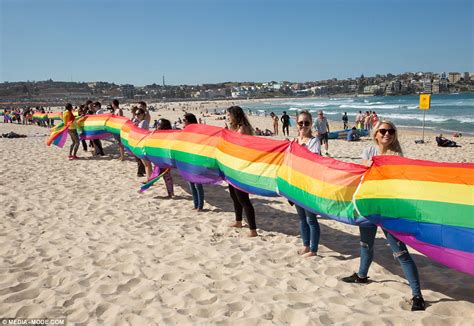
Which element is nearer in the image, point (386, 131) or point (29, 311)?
point (29, 311)

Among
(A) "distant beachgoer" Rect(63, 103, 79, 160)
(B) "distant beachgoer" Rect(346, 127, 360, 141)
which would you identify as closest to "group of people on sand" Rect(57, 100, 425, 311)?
(A) "distant beachgoer" Rect(63, 103, 79, 160)

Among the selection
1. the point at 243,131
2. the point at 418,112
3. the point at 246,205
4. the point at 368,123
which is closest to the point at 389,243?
the point at 246,205

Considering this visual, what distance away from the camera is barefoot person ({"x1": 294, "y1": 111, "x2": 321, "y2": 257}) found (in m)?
4.62

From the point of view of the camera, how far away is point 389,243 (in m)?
3.58

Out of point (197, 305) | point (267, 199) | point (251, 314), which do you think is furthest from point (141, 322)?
point (267, 199)

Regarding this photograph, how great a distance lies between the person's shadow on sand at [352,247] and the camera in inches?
152

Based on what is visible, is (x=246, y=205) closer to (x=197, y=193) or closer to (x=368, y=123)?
(x=197, y=193)

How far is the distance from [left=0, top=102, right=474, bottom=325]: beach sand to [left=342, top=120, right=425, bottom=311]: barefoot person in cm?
13

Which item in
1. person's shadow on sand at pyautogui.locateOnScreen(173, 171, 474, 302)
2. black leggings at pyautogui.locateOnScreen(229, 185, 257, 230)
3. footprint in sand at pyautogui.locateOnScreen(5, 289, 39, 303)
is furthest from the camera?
black leggings at pyautogui.locateOnScreen(229, 185, 257, 230)

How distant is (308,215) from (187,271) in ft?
5.25

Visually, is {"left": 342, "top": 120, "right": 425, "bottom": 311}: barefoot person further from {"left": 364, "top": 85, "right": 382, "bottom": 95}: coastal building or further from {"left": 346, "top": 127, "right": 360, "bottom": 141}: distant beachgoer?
{"left": 364, "top": 85, "right": 382, "bottom": 95}: coastal building

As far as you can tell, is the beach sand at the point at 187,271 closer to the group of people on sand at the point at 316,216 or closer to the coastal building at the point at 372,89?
the group of people on sand at the point at 316,216

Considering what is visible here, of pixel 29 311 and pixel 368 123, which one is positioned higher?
pixel 29 311

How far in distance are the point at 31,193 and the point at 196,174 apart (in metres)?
3.91
